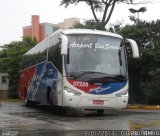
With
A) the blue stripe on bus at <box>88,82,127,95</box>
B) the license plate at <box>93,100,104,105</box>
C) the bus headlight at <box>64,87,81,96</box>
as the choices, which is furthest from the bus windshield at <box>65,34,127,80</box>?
the license plate at <box>93,100,104,105</box>

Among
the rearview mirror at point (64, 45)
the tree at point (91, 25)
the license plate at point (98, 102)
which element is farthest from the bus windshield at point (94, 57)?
the tree at point (91, 25)

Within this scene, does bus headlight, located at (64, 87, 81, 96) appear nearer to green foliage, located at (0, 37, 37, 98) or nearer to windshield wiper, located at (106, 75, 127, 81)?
windshield wiper, located at (106, 75, 127, 81)

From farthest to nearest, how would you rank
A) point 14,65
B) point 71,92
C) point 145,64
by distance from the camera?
point 14,65, point 145,64, point 71,92

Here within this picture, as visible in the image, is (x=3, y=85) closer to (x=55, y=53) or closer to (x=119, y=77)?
(x=55, y=53)

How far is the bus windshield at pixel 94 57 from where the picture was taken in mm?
16219

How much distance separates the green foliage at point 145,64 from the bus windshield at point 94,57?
1123 cm

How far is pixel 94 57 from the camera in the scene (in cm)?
1655

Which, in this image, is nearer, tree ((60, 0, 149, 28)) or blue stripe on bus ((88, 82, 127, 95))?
blue stripe on bus ((88, 82, 127, 95))

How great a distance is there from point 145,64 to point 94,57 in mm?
14226

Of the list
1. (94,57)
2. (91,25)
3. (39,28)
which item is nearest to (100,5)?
(91,25)

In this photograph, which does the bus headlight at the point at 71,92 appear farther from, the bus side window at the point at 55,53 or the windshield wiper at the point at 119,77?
the windshield wiper at the point at 119,77

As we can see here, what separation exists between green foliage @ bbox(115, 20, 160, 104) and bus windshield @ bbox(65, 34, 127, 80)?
11233 mm

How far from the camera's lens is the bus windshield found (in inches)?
639

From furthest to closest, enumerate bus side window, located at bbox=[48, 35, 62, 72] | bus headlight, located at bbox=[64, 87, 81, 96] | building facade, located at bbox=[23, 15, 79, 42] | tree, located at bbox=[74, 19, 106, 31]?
building facade, located at bbox=[23, 15, 79, 42] < tree, located at bbox=[74, 19, 106, 31] < bus side window, located at bbox=[48, 35, 62, 72] < bus headlight, located at bbox=[64, 87, 81, 96]
